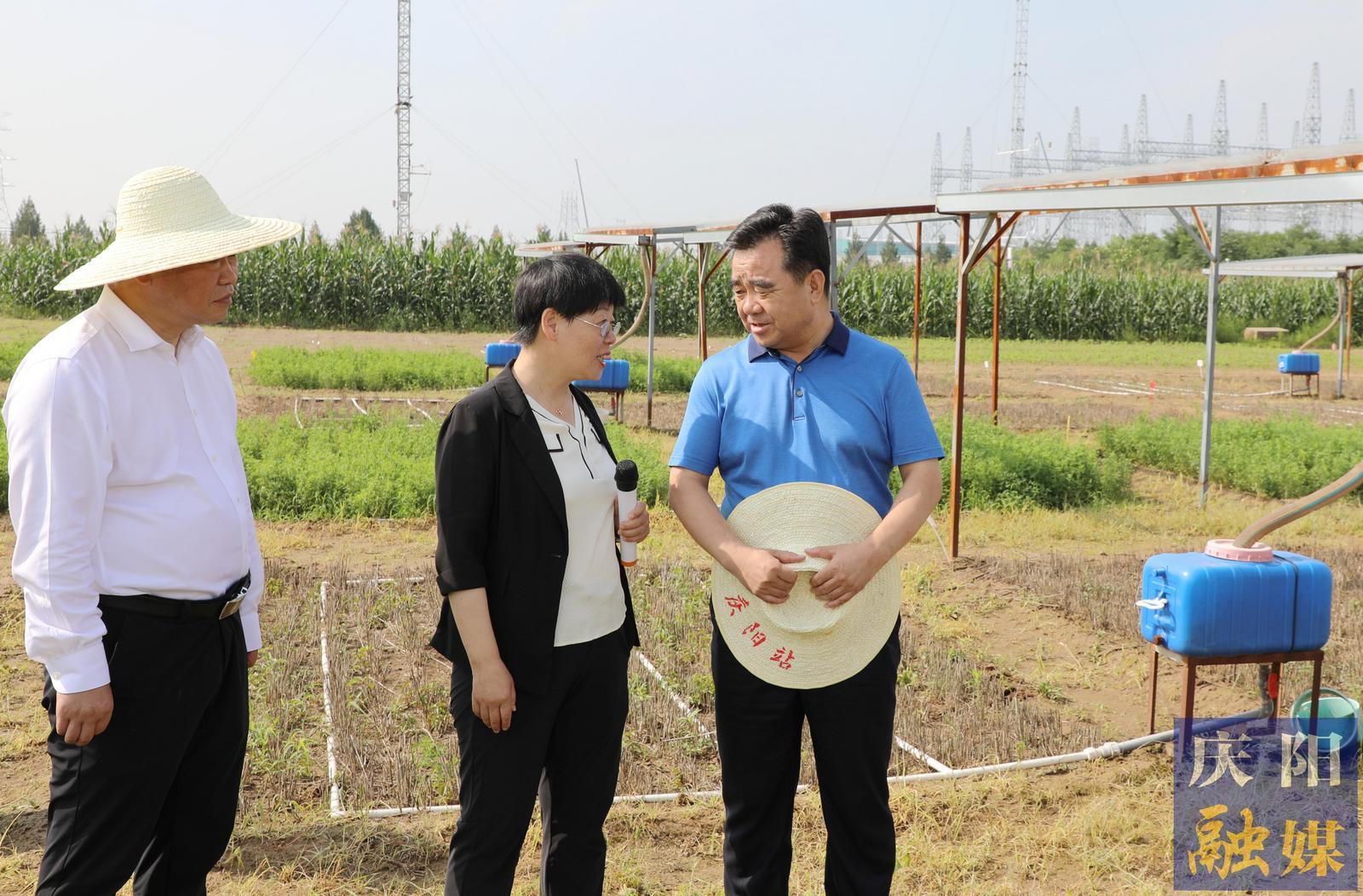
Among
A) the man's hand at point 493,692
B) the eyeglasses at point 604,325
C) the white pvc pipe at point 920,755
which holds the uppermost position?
the eyeglasses at point 604,325

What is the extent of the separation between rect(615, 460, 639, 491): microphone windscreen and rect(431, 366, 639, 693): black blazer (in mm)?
143

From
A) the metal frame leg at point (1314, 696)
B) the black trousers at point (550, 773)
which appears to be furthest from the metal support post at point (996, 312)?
the black trousers at point (550, 773)

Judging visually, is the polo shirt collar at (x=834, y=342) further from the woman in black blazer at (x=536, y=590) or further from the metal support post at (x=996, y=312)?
the metal support post at (x=996, y=312)

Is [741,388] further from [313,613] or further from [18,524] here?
[313,613]


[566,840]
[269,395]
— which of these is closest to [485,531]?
[566,840]

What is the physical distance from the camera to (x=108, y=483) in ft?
7.17

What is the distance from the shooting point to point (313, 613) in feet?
Answer: 19.4

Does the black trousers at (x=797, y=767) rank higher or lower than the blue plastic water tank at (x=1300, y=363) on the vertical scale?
lower

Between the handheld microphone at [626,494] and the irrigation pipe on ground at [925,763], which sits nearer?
the handheld microphone at [626,494]

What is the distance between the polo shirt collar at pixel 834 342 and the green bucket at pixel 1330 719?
2.59 metres

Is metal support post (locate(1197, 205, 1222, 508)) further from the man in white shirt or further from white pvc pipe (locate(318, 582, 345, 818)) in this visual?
the man in white shirt

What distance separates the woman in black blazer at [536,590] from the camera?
7.96 ft

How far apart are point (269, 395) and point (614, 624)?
505 inches

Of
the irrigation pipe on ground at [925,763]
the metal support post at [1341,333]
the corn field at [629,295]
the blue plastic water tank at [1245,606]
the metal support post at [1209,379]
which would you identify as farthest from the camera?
the corn field at [629,295]
